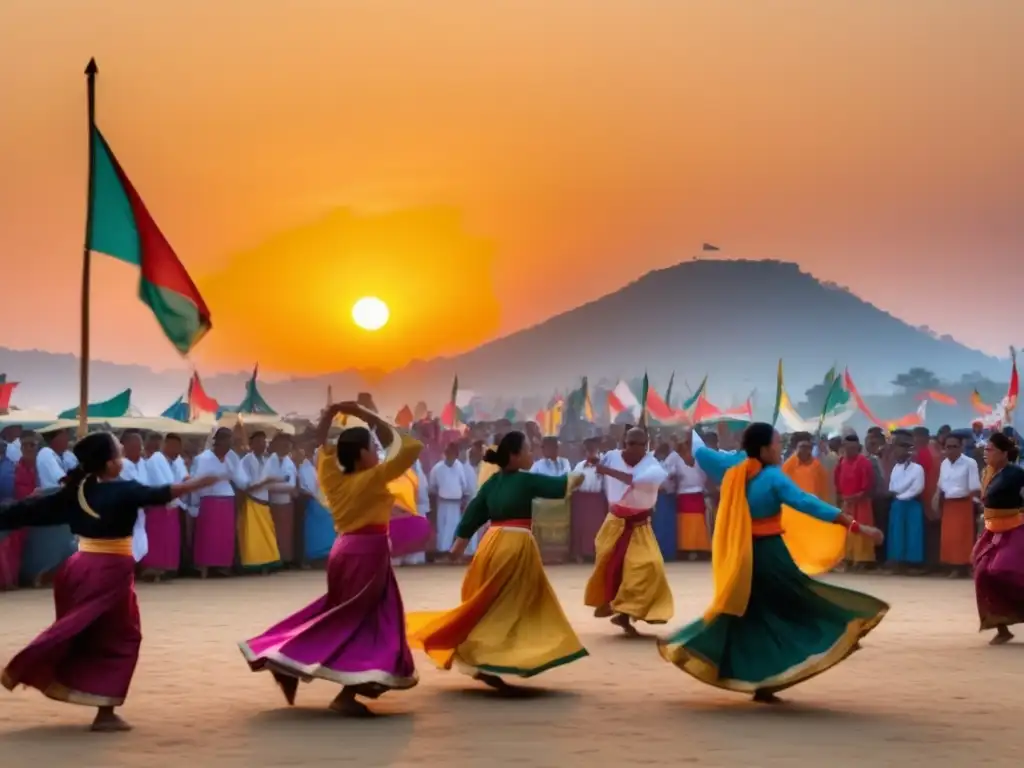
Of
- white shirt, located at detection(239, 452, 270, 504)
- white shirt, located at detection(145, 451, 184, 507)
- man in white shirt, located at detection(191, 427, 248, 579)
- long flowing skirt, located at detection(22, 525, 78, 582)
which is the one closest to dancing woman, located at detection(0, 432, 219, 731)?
long flowing skirt, located at detection(22, 525, 78, 582)

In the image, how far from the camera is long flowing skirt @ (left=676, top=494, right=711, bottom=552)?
2306 cm

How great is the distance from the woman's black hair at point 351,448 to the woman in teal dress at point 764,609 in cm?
225

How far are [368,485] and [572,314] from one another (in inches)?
6453

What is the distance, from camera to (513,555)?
32.8 feet

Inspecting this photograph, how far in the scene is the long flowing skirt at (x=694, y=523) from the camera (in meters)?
23.1

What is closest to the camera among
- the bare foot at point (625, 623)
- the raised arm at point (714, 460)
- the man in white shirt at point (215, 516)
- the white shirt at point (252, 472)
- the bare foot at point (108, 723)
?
the bare foot at point (108, 723)

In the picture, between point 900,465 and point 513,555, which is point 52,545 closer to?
point 513,555

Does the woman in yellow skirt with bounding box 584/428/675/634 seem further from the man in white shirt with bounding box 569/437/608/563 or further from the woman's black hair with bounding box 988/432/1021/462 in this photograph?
the man in white shirt with bounding box 569/437/608/563

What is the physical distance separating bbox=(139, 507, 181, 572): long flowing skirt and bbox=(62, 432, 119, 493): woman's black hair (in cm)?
1044

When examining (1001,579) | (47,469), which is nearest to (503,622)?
(1001,579)

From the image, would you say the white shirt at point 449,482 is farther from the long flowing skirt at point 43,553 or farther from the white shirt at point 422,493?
the long flowing skirt at point 43,553

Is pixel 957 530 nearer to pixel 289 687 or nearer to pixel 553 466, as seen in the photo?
pixel 553 466

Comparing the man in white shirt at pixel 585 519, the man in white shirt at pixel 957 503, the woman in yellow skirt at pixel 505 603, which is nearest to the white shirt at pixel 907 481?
the man in white shirt at pixel 957 503

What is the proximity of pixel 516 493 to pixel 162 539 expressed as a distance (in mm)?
9920
